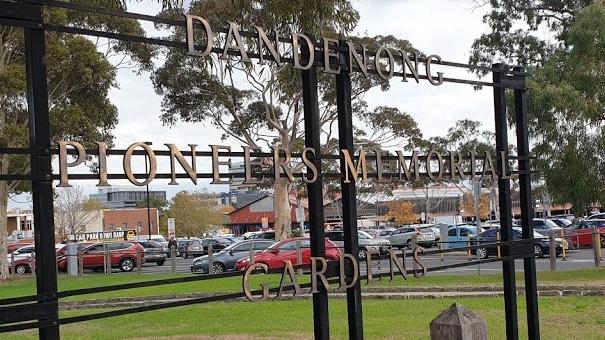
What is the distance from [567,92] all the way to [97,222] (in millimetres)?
74872

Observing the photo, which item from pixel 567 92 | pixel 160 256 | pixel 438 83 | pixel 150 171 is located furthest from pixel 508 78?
pixel 160 256

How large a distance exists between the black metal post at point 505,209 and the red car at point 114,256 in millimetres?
28897

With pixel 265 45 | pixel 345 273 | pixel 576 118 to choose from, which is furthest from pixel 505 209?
pixel 576 118

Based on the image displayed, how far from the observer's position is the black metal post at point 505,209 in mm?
7012

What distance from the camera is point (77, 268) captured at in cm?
3191

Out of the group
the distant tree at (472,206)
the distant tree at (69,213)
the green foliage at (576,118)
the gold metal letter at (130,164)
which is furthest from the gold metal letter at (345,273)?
the distant tree at (472,206)

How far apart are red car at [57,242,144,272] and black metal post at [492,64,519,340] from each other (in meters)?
28.9

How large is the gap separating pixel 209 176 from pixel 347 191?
1.13 m

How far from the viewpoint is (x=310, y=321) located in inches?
505

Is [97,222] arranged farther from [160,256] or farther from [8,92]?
[8,92]

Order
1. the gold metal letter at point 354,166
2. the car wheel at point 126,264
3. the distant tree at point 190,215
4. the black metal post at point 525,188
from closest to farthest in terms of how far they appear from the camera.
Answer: the gold metal letter at point 354,166 → the black metal post at point 525,188 → the car wheel at point 126,264 → the distant tree at point 190,215

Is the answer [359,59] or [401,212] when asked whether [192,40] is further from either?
[401,212]

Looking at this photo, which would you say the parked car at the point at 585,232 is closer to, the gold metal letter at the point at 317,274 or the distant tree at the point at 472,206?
the gold metal letter at the point at 317,274

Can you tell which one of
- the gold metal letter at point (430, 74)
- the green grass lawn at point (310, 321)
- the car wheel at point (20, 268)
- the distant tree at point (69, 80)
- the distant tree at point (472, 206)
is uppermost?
the distant tree at point (69, 80)
